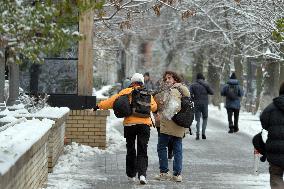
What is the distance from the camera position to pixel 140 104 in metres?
10.2

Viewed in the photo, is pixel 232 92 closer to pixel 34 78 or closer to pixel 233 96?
pixel 233 96

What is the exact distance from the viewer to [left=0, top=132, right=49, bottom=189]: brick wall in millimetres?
5762

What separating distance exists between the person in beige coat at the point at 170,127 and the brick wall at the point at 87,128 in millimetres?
3705

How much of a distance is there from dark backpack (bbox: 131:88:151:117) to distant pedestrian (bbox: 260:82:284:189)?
248 cm

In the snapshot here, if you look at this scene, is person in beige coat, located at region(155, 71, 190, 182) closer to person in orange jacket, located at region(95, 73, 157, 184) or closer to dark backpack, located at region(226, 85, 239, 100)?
person in orange jacket, located at region(95, 73, 157, 184)

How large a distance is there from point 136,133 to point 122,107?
51cm

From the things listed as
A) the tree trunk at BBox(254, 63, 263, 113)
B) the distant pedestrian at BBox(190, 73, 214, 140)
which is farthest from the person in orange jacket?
the tree trunk at BBox(254, 63, 263, 113)

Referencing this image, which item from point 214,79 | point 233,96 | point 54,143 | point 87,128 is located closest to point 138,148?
point 54,143

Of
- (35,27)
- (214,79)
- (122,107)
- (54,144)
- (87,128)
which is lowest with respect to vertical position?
(214,79)

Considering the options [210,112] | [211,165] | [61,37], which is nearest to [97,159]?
[211,165]

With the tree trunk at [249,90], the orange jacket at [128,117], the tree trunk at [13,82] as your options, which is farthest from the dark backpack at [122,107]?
the tree trunk at [249,90]

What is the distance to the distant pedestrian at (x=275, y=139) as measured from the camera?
7.88 metres

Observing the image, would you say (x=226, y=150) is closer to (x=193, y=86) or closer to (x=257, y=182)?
(x=193, y=86)

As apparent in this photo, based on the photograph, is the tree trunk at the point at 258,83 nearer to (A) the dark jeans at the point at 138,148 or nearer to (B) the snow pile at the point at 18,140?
(A) the dark jeans at the point at 138,148
